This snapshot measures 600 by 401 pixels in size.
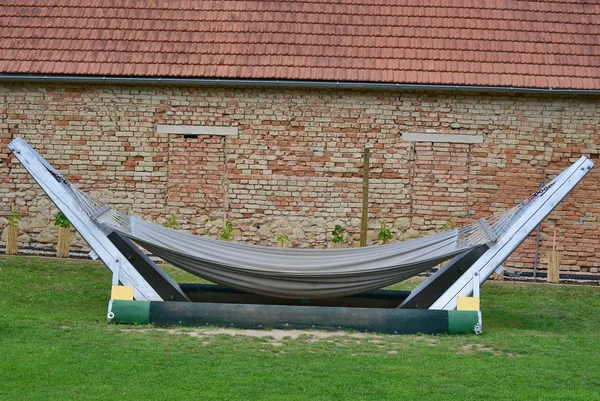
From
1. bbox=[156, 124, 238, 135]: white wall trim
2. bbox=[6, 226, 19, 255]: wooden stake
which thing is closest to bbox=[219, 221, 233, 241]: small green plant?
bbox=[156, 124, 238, 135]: white wall trim

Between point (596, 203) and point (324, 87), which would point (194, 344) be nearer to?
point (324, 87)

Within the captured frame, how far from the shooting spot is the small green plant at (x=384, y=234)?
1741cm

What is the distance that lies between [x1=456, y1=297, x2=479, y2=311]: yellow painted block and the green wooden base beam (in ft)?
0.43

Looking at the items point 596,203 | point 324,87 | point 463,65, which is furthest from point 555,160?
point 324,87

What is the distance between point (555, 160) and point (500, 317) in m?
5.66

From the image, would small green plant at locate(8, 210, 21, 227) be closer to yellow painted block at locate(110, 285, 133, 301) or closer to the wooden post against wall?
the wooden post against wall

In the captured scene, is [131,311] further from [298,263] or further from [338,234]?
[338,234]

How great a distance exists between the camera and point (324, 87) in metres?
17.5

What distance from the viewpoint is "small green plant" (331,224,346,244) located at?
57.2 feet

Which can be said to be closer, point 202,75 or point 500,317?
point 500,317

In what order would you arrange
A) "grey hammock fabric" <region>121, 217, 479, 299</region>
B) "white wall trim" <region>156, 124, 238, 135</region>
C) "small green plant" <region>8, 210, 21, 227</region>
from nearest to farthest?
"grey hammock fabric" <region>121, 217, 479, 299</region> → "small green plant" <region>8, 210, 21, 227</region> → "white wall trim" <region>156, 124, 238, 135</region>

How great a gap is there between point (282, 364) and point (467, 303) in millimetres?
2649

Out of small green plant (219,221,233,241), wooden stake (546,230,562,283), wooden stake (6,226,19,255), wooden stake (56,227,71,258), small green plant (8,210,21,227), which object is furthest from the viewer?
small green plant (8,210,21,227)

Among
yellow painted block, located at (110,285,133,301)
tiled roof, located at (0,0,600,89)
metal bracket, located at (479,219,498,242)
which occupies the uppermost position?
tiled roof, located at (0,0,600,89)
